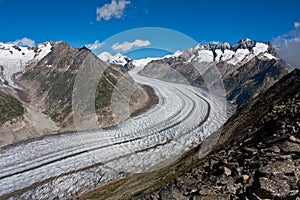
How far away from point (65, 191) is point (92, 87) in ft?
120

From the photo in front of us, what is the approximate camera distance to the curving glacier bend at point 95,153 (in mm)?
37125

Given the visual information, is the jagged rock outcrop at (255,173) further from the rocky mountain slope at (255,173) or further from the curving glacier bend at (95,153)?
the curving glacier bend at (95,153)

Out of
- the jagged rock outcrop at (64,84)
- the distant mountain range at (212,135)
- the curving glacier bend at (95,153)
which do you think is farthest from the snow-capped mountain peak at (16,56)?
the curving glacier bend at (95,153)

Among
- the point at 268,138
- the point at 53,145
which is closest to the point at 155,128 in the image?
the point at 53,145

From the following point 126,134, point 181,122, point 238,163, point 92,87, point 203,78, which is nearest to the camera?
point 238,163

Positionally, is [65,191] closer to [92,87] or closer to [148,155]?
[148,155]

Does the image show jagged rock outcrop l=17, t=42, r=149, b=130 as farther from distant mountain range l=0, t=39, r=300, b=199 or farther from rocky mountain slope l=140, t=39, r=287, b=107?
rocky mountain slope l=140, t=39, r=287, b=107

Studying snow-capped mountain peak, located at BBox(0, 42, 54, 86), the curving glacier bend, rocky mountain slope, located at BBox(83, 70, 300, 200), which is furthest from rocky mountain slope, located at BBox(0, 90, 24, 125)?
rocky mountain slope, located at BBox(83, 70, 300, 200)

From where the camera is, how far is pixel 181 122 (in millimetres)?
60750

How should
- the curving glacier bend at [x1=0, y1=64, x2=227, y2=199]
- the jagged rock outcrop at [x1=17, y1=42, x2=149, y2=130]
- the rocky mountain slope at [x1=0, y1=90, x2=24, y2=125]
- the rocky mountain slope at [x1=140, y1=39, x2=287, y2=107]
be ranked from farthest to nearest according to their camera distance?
1. the rocky mountain slope at [x1=140, y1=39, x2=287, y2=107]
2. the jagged rock outcrop at [x1=17, y1=42, x2=149, y2=130]
3. the rocky mountain slope at [x1=0, y1=90, x2=24, y2=125]
4. the curving glacier bend at [x1=0, y1=64, x2=227, y2=199]

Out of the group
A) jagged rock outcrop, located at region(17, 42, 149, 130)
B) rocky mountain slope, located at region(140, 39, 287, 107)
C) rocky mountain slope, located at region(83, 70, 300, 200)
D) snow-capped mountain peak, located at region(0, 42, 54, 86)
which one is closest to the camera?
rocky mountain slope, located at region(83, 70, 300, 200)

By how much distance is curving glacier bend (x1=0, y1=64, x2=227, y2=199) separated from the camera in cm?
3712

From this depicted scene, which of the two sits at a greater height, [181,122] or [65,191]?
[181,122]

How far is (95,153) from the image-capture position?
154ft
